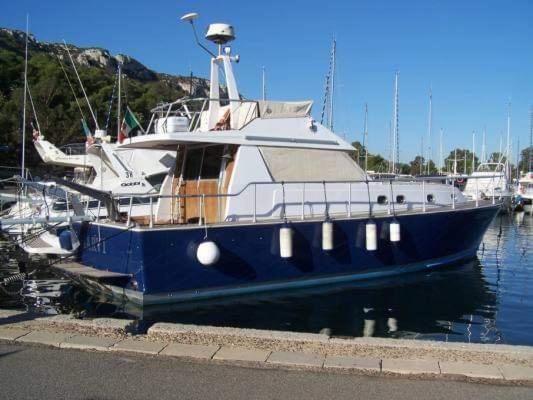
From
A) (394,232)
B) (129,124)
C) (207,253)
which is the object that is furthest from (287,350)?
(129,124)

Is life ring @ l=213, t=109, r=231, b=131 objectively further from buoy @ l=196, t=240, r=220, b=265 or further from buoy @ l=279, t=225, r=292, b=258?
buoy @ l=196, t=240, r=220, b=265

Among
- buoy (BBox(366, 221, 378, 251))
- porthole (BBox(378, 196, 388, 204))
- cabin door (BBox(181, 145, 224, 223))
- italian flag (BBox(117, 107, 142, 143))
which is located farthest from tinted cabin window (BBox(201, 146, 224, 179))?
italian flag (BBox(117, 107, 142, 143))

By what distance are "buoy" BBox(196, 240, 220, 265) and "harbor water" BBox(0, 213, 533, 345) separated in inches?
35.4

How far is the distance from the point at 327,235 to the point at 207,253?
2.47m

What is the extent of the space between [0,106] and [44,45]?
51.9 meters

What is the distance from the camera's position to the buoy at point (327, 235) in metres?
10.2

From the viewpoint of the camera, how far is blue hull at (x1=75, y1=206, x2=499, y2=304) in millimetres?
9055

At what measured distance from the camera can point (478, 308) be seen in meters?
9.98

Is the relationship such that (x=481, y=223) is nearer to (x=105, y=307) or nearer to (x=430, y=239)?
(x=430, y=239)

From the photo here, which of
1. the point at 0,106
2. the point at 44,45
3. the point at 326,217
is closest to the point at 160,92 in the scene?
the point at 0,106

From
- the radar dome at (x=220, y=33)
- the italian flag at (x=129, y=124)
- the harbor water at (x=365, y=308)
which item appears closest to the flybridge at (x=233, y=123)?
the radar dome at (x=220, y=33)

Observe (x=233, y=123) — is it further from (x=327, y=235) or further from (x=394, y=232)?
(x=394, y=232)

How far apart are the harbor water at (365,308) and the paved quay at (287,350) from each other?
0.96 m

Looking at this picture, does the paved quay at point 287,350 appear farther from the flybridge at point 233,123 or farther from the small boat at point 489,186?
the small boat at point 489,186
